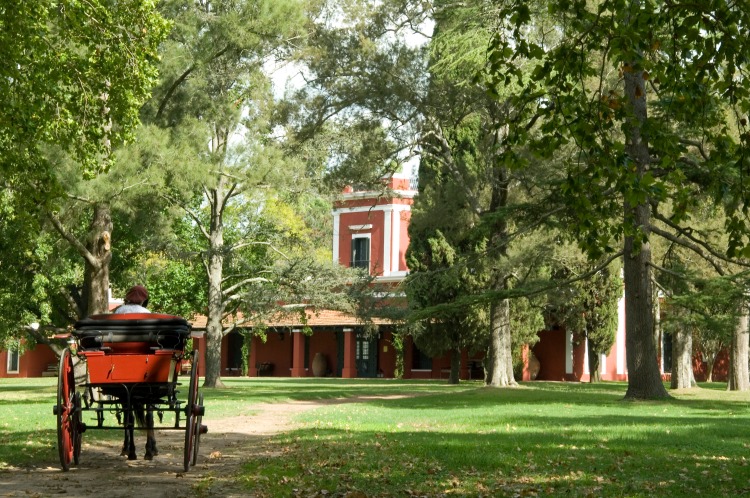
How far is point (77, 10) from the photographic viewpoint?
1449 centimetres

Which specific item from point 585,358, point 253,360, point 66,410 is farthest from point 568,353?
point 66,410

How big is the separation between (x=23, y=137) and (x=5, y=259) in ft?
65.6

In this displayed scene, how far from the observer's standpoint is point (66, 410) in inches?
382

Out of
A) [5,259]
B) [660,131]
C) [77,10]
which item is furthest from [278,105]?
[660,131]

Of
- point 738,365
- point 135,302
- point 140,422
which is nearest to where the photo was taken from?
point 135,302

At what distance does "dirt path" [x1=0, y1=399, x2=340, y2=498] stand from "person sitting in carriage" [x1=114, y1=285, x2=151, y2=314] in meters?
1.50

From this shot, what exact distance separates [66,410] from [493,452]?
15.1 feet

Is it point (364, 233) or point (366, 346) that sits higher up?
point (364, 233)

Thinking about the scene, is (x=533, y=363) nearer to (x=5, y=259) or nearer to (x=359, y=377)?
(x=359, y=377)

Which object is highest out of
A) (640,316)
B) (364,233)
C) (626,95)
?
(364,233)

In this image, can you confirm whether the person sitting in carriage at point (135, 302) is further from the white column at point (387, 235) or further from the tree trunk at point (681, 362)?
the white column at point (387, 235)

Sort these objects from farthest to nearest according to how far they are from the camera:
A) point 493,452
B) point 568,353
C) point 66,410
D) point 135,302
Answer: point 568,353, point 493,452, point 135,302, point 66,410

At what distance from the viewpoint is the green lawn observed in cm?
906

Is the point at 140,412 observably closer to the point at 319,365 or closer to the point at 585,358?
the point at 585,358
